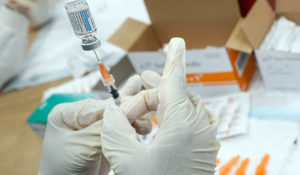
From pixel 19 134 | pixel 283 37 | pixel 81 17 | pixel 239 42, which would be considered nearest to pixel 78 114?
pixel 81 17

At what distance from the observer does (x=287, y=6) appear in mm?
1170

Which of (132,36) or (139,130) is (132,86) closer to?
(139,130)

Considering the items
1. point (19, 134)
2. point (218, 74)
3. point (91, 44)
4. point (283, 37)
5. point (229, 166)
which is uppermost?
point (91, 44)

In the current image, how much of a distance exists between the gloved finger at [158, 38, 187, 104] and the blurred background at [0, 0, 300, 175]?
7.3 inches

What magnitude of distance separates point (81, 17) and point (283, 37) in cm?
70

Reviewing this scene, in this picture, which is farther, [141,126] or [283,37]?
[283,37]

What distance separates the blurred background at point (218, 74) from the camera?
1.04 m

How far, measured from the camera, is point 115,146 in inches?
28.7

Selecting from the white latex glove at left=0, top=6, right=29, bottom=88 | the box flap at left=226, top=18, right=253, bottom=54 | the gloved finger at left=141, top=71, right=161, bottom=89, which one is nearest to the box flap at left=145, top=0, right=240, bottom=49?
the box flap at left=226, top=18, right=253, bottom=54

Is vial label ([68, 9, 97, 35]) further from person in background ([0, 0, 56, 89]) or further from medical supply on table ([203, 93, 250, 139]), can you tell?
person in background ([0, 0, 56, 89])

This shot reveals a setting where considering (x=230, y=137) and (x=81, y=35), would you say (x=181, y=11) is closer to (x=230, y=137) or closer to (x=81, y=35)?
(x=230, y=137)

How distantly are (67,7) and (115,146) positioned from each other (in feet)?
1.03

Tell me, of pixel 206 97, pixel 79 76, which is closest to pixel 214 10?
pixel 206 97

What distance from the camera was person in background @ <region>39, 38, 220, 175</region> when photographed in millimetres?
699
